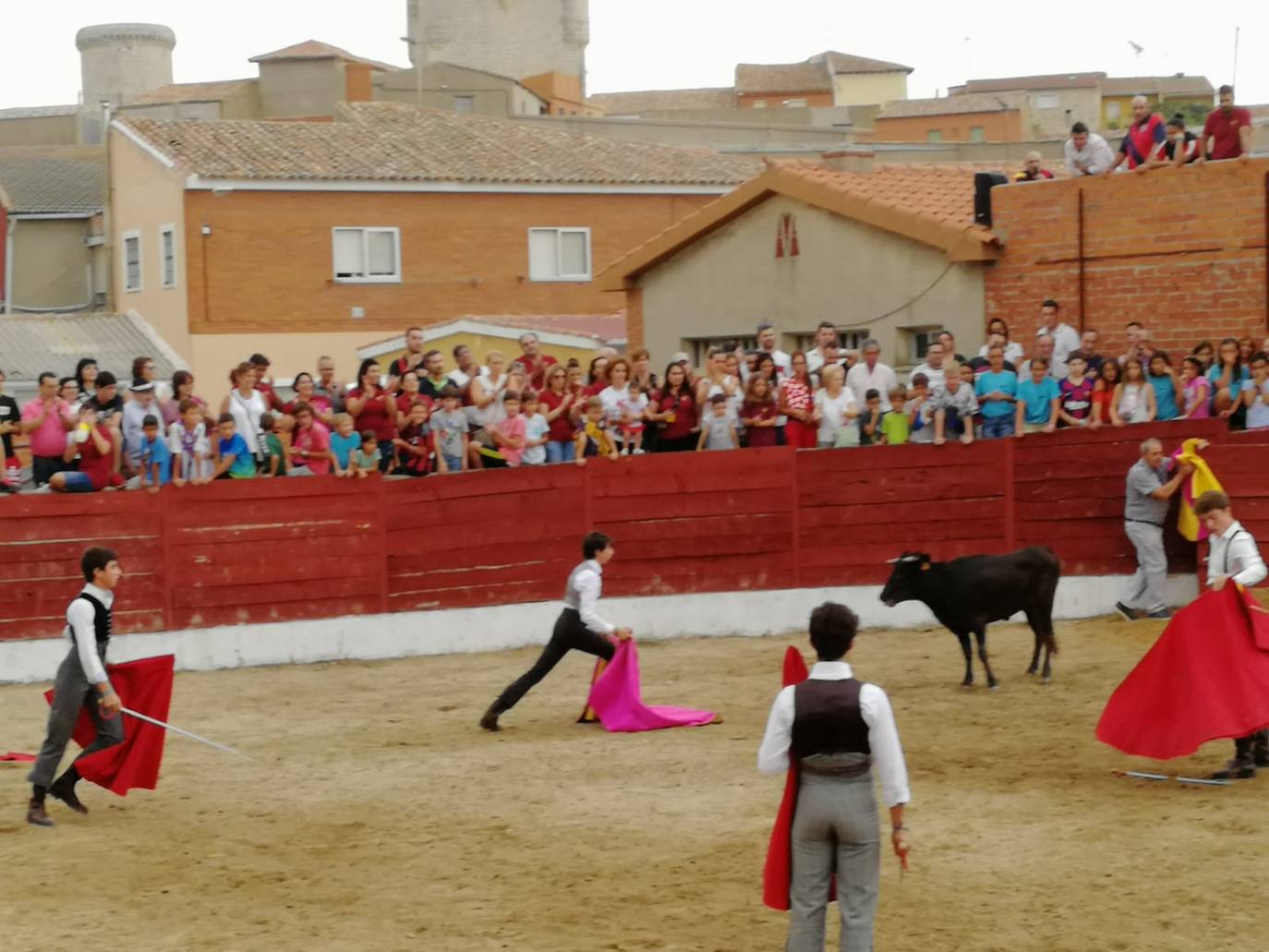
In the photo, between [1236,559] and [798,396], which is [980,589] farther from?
[798,396]

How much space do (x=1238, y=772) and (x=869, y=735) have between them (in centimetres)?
451

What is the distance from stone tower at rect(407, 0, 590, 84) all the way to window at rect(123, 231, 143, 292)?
34.2 m

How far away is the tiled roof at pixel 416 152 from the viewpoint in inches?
1422

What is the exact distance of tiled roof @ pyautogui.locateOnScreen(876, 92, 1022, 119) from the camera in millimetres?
76562

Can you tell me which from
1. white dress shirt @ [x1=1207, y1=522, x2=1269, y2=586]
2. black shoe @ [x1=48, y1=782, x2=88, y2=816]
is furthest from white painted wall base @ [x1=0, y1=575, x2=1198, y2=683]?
white dress shirt @ [x1=1207, y1=522, x2=1269, y2=586]

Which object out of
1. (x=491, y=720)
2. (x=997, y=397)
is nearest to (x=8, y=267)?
(x=997, y=397)

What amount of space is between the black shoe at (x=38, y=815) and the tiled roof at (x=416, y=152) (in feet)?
87.3

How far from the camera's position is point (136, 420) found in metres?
15.1

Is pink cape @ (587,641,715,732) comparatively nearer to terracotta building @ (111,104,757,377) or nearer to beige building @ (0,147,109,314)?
terracotta building @ (111,104,757,377)

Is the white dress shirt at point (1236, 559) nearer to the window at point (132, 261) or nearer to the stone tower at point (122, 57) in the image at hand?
the window at point (132, 261)

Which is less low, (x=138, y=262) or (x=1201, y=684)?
(x=138, y=262)

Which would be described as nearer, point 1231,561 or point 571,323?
point 1231,561

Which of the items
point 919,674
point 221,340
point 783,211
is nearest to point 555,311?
point 221,340

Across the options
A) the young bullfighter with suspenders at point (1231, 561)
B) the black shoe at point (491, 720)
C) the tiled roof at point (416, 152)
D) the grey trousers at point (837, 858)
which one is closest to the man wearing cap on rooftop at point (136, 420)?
the black shoe at point (491, 720)
